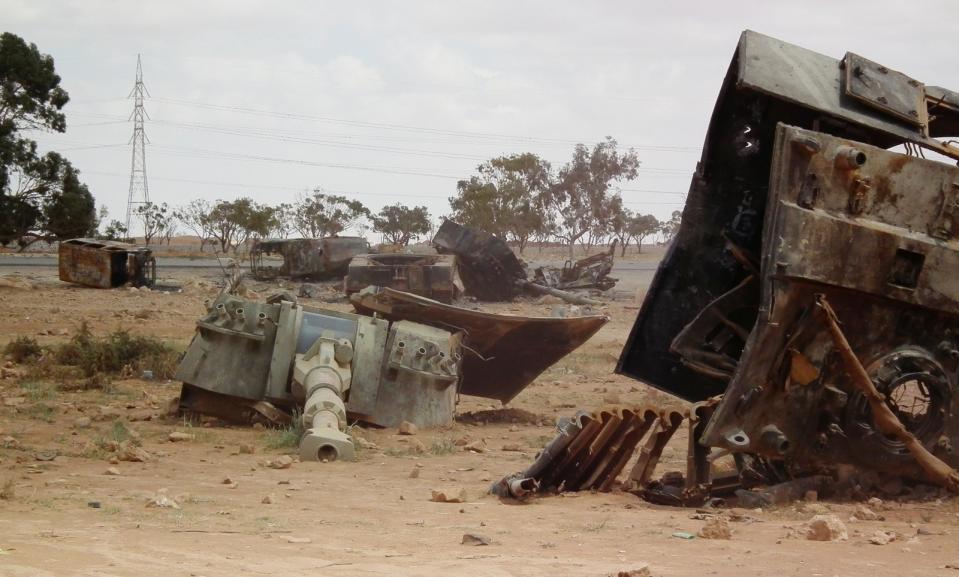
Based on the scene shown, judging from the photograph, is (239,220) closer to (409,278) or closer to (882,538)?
(409,278)

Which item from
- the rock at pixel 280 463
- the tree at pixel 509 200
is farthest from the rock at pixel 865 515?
the tree at pixel 509 200

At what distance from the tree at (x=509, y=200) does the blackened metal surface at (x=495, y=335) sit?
49.8 m

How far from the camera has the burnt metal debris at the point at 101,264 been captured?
2916 centimetres

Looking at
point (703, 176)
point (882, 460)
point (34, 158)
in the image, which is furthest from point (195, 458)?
point (34, 158)

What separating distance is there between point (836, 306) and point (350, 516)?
2.85 metres

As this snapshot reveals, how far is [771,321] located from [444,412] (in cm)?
476

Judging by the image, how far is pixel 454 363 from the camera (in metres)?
11.2

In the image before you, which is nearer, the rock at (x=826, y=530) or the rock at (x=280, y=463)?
the rock at (x=826, y=530)

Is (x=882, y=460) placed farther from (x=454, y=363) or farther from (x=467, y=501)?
(x=454, y=363)

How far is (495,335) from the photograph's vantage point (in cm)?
1195

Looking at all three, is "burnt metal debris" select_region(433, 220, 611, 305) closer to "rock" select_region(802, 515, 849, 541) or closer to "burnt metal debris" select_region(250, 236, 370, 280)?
"burnt metal debris" select_region(250, 236, 370, 280)

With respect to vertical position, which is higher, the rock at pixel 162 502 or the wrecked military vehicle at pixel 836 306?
the wrecked military vehicle at pixel 836 306

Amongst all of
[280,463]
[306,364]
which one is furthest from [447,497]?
[306,364]

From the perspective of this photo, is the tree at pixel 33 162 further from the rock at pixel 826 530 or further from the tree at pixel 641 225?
the tree at pixel 641 225
